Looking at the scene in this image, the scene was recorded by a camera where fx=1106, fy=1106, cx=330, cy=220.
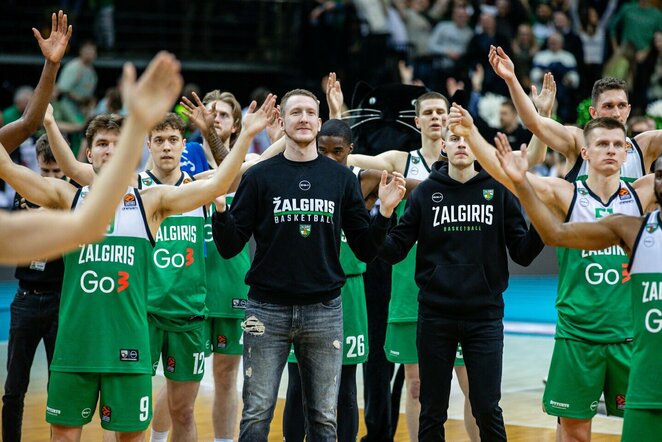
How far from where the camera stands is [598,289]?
258 inches

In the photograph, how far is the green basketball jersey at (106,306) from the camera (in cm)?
600

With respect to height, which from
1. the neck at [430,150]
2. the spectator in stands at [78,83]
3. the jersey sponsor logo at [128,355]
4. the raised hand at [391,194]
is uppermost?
the spectator in stands at [78,83]

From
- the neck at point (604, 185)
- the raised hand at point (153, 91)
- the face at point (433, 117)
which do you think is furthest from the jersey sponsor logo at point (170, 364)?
the raised hand at point (153, 91)

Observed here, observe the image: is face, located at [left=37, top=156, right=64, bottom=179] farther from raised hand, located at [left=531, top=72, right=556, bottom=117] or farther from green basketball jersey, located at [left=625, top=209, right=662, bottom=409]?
green basketball jersey, located at [left=625, top=209, right=662, bottom=409]

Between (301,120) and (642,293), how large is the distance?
222 centimetres

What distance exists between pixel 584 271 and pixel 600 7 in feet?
52.7

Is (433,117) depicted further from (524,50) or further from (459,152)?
(524,50)

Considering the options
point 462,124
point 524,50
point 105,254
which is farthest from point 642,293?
point 524,50

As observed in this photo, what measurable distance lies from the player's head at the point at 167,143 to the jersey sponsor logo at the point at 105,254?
3.66 feet

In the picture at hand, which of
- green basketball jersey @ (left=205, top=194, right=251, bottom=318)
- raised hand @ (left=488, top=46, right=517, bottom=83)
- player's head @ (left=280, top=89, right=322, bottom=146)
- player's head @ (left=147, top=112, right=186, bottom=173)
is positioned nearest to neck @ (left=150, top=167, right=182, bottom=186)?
player's head @ (left=147, top=112, right=186, bottom=173)

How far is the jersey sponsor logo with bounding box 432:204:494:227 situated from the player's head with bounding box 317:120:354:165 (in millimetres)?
1001

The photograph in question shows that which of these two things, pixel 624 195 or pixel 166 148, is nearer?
pixel 624 195

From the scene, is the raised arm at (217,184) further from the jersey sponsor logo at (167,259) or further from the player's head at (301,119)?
the jersey sponsor logo at (167,259)

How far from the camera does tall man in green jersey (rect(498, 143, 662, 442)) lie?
5.24 m
